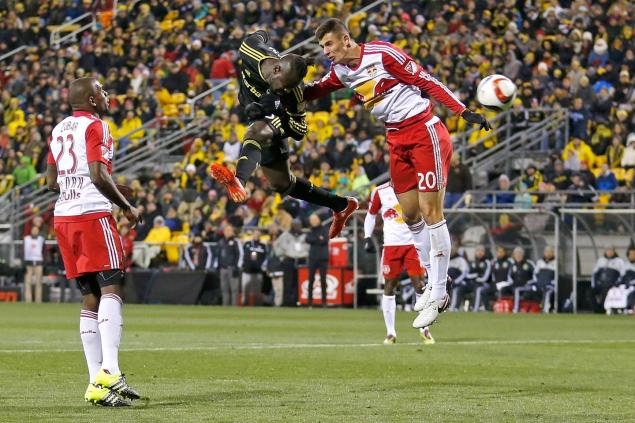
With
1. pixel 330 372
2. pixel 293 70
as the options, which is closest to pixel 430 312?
pixel 330 372

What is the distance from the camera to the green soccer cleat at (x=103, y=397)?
972 centimetres

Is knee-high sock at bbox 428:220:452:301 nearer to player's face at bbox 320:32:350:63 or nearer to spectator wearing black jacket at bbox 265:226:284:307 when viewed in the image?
player's face at bbox 320:32:350:63

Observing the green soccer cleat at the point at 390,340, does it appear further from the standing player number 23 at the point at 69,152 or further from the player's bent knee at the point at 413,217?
the standing player number 23 at the point at 69,152

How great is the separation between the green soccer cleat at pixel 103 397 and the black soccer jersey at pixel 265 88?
11.4 ft

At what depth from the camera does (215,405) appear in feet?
31.9

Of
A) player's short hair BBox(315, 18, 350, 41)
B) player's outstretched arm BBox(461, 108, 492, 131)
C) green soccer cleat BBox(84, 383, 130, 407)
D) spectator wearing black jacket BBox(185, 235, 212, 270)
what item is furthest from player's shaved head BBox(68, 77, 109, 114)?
spectator wearing black jacket BBox(185, 235, 212, 270)

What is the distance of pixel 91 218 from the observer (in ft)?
32.8

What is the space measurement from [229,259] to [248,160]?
17.9m

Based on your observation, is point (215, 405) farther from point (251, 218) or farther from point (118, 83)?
point (118, 83)

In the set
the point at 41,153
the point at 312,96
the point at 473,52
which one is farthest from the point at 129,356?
the point at 41,153

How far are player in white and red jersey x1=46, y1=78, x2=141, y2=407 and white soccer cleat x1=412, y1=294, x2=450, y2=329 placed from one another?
→ 2847mm

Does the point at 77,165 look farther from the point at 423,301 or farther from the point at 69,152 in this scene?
the point at 423,301

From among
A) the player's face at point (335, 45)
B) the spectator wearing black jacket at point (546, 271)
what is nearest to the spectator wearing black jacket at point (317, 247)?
the spectator wearing black jacket at point (546, 271)

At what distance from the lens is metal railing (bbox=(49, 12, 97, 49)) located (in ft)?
139
